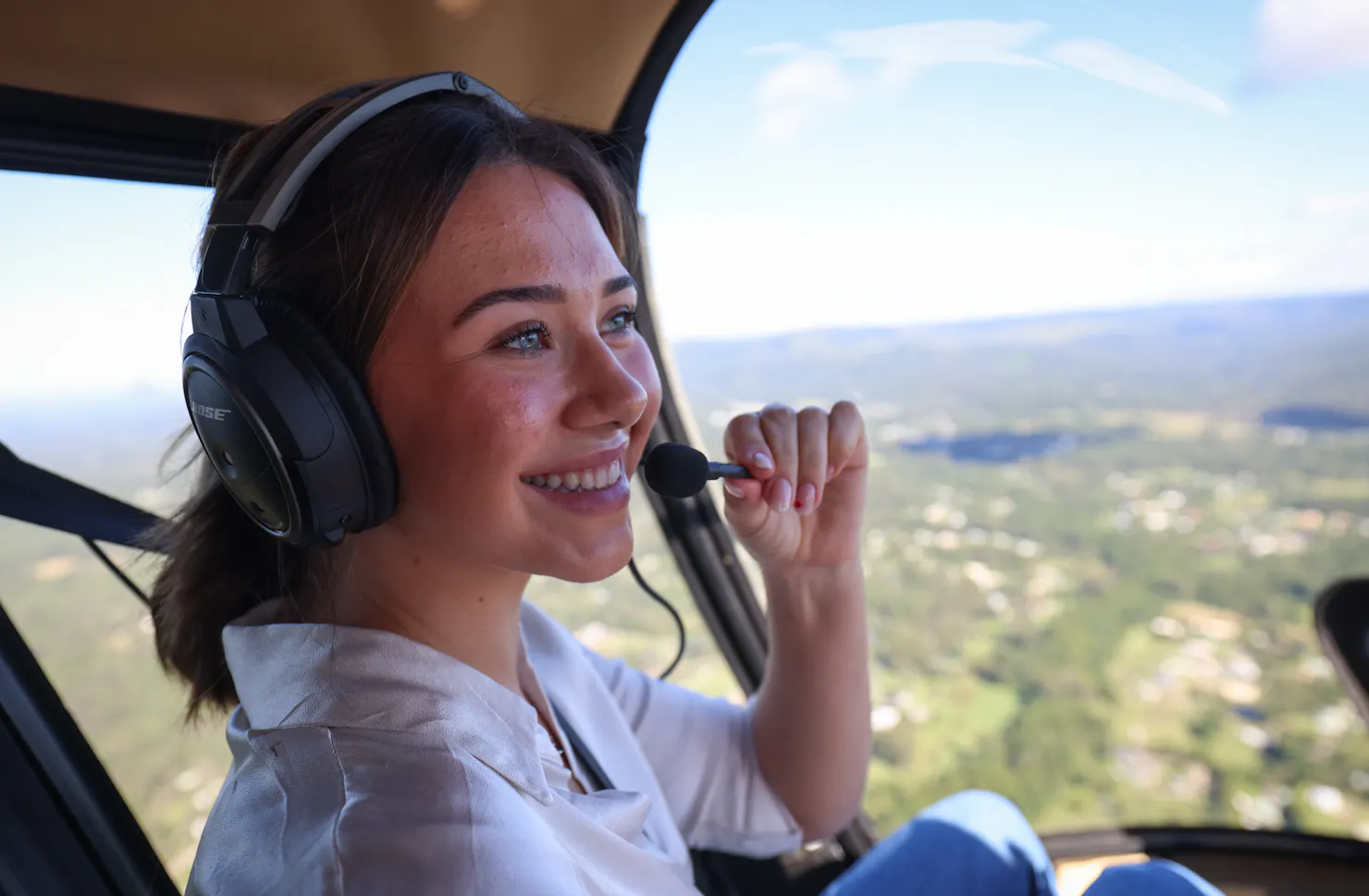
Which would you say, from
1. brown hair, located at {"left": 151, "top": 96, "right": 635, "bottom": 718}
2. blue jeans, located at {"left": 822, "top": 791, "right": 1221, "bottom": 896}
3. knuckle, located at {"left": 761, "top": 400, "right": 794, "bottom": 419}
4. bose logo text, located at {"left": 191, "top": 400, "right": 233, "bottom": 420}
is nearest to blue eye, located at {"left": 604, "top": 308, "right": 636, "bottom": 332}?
brown hair, located at {"left": 151, "top": 96, "right": 635, "bottom": 718}

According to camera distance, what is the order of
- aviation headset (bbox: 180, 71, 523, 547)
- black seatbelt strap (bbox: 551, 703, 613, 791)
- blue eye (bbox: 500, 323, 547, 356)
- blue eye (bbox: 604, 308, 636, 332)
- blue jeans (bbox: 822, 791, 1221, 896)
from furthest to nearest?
blue jeans (bbox: 822, 791, 1221, 896), black seatbelt strap (bbox: 551, 703, 613, 791), blue eye (bbox: 604, 308, 636, 332), blue eye (bbox: 500, 323, 547, 356), aviation headset (bbox: 180, 71, 523, 547)

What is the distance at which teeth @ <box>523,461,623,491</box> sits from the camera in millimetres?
850

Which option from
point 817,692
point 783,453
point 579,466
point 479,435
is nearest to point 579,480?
point 579,466

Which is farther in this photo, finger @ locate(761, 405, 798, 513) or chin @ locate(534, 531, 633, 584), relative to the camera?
finger @ locate(761, 405, 798, 513)

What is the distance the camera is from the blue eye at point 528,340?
0.84 meters

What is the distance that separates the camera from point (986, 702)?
6.87ft

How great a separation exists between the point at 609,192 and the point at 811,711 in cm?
81

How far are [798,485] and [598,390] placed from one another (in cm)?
37

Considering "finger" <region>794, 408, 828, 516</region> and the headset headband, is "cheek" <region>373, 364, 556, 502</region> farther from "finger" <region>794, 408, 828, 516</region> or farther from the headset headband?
"finger" <region>794, 408, 828, 516</region>

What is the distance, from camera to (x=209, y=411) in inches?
30.1

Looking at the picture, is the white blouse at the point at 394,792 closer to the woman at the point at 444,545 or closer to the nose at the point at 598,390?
the woman at the point at 444,545

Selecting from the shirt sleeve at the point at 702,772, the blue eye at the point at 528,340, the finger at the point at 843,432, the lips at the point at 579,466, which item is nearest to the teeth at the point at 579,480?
the lips at the point at 579,466

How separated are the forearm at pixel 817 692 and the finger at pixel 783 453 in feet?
0.69

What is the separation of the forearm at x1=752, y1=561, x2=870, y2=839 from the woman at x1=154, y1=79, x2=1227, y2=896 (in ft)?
0.76
